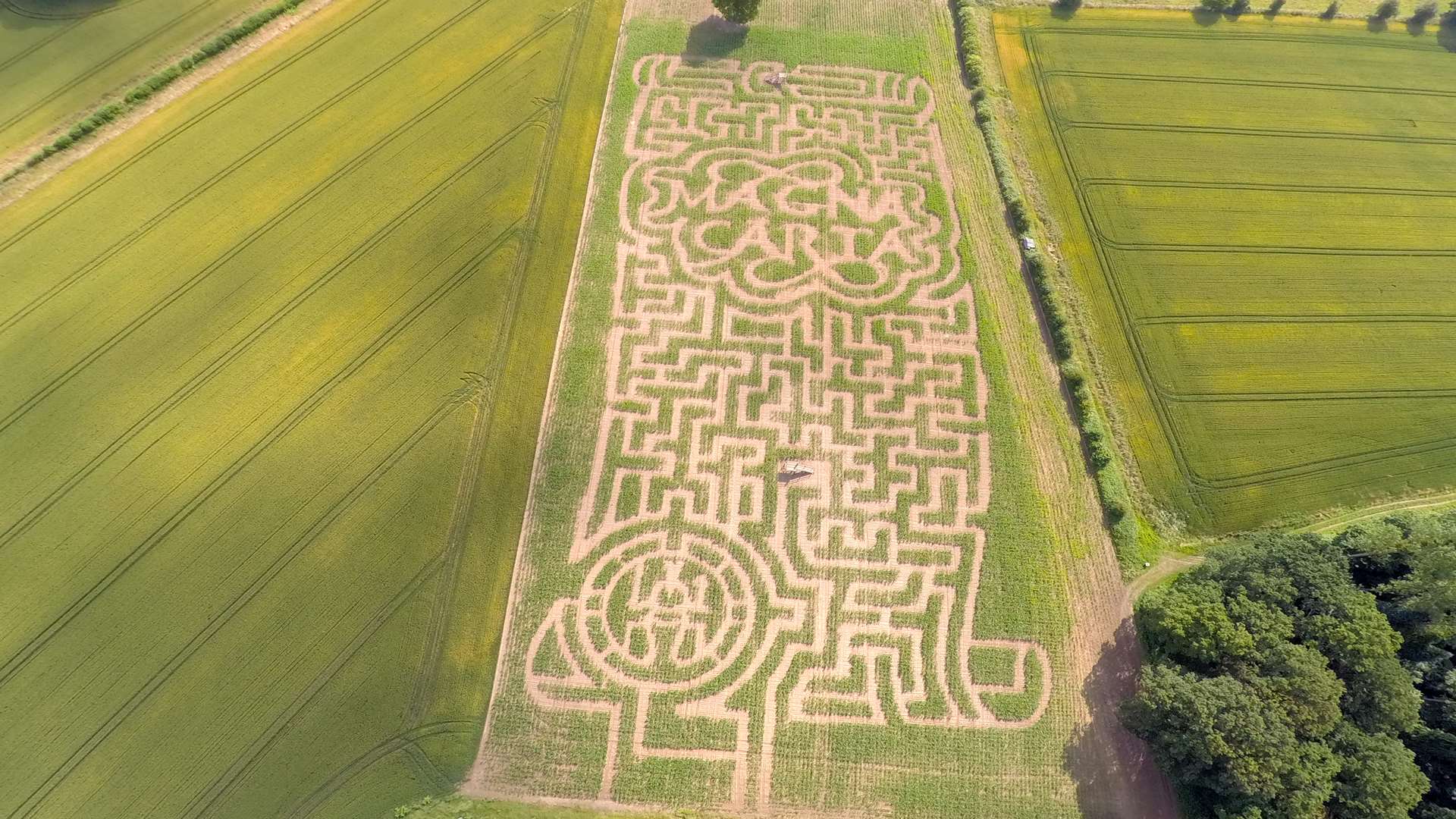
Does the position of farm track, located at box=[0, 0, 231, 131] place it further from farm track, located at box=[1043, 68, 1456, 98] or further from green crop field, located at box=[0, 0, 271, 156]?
farm track, located at box=[1043, 68, 1456, 98]

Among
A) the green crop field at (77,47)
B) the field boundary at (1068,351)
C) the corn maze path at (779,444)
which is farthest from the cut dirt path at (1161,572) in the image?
the green crop field at (77,47)

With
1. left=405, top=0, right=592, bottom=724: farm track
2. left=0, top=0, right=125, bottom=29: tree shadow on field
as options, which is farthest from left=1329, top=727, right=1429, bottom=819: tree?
left=0, top=0, right=125, bottom=29: tree shadow on field

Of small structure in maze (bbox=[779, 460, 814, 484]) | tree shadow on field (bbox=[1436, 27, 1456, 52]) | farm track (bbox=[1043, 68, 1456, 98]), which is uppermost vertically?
tree shadow on field (bbox=[1436, 27, 1456, 52])

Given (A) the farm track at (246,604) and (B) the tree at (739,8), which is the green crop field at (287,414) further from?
(B) the tree at (739,8)

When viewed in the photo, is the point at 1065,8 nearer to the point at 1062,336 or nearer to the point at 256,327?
the point at 1062,336

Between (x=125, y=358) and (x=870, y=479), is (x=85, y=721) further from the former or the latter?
(x=870, y=479)
